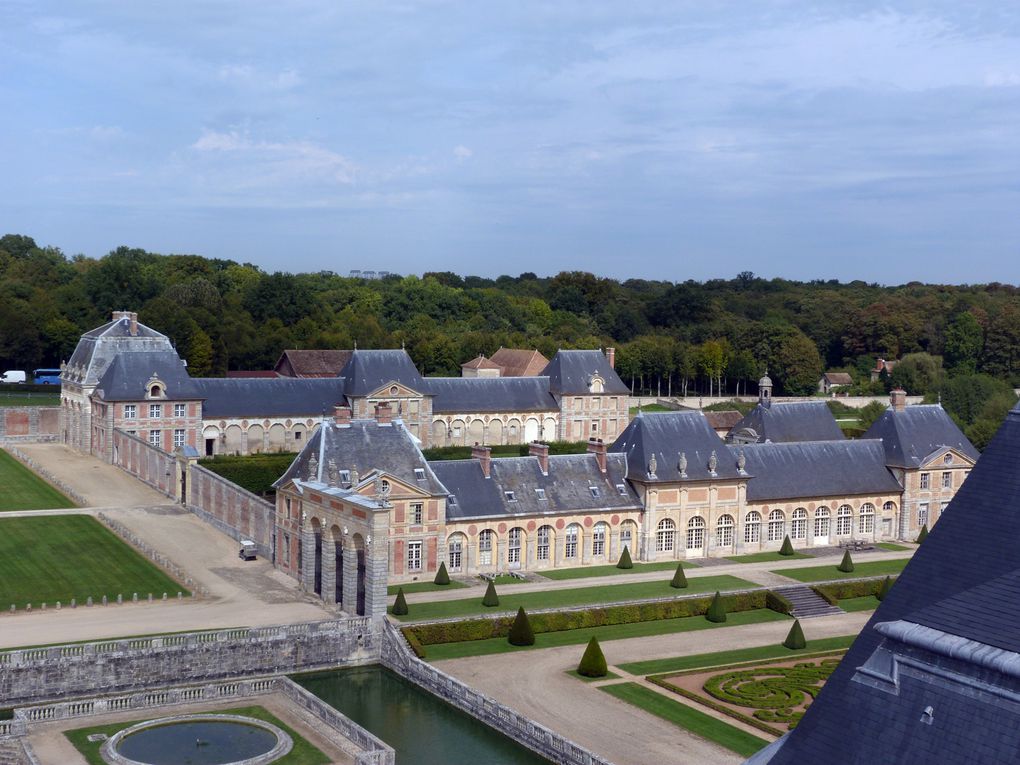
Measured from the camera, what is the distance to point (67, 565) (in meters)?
44.8

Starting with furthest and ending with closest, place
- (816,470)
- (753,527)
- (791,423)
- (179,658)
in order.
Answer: (791,423) < (816,470) < (753,527) < (179,658)

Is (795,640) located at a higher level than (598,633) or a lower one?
higher

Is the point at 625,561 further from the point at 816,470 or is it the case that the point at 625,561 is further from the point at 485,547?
the point at 816,470

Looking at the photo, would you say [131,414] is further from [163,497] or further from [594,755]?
[594,755]

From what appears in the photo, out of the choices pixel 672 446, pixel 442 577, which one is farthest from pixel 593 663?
pixel 672 446

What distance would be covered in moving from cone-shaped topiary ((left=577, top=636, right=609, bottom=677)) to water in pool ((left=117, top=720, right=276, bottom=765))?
365 inches

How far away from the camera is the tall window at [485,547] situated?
156 feet

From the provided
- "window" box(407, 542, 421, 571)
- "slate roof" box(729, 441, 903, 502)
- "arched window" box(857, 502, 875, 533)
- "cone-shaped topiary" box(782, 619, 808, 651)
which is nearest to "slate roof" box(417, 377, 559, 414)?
"slate roof" box(729, 441, 903, 502)

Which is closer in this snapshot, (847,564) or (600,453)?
(847,564)

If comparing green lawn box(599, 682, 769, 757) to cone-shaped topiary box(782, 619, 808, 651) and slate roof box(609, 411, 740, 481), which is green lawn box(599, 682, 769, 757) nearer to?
cone-shaped topiary box(782, 619, 808, 651)

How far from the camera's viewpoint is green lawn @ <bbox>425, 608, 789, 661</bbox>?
37.8 metres

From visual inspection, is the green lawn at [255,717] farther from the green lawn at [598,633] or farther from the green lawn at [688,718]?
the green lawn at [688,718]

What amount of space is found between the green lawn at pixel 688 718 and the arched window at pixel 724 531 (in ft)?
60.7

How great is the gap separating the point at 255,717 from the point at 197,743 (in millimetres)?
2147
